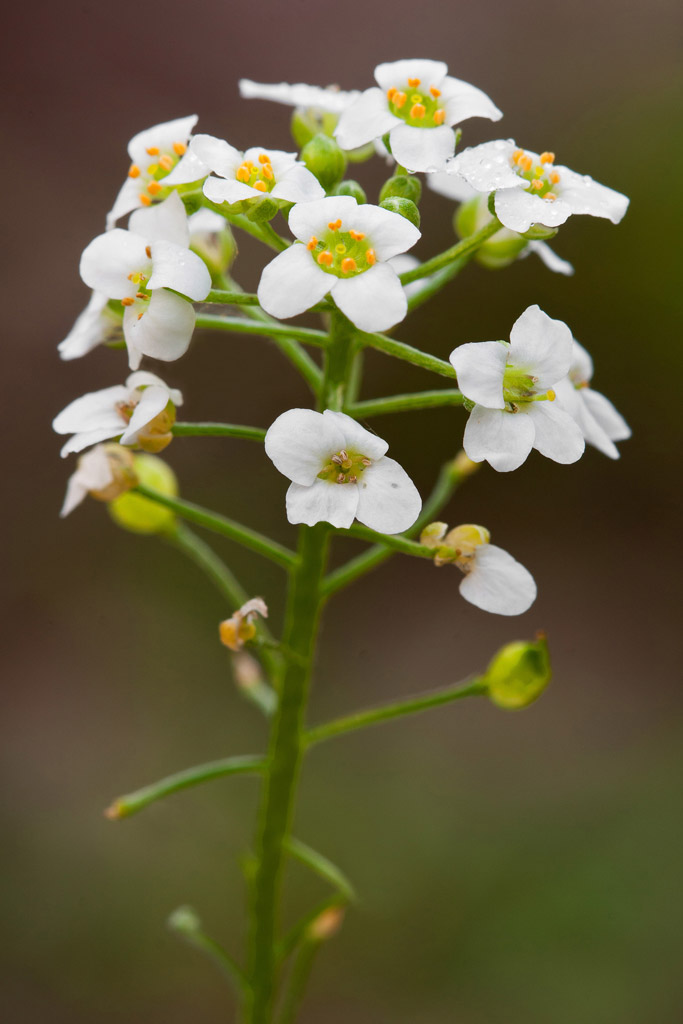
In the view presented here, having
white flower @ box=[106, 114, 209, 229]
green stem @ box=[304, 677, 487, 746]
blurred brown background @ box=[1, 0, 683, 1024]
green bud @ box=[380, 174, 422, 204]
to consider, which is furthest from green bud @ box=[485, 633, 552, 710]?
blurred brown background @ box=[1, 0, 683, 1024]

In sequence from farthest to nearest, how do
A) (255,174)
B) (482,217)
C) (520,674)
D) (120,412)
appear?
1. (482,217)
2. (520,674)
3. (120,412)
4. (255,174)

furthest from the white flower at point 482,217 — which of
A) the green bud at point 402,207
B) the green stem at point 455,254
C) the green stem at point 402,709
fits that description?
the green stem at point 402,709

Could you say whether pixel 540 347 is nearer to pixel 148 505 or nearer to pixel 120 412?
pixel 120 412

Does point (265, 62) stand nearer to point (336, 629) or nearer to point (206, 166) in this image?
point (336, 629)

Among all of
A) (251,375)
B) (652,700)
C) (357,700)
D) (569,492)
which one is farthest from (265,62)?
(652,700)

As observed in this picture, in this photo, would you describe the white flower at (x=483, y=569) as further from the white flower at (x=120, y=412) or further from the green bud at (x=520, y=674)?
the white flower at (x=120, y=412)

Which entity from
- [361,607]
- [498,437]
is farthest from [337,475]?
[361,607]

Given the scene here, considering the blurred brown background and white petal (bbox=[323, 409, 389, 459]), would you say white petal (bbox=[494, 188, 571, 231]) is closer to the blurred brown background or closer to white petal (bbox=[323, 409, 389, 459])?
white petal (bbox=[323, 409, 389, 459])
